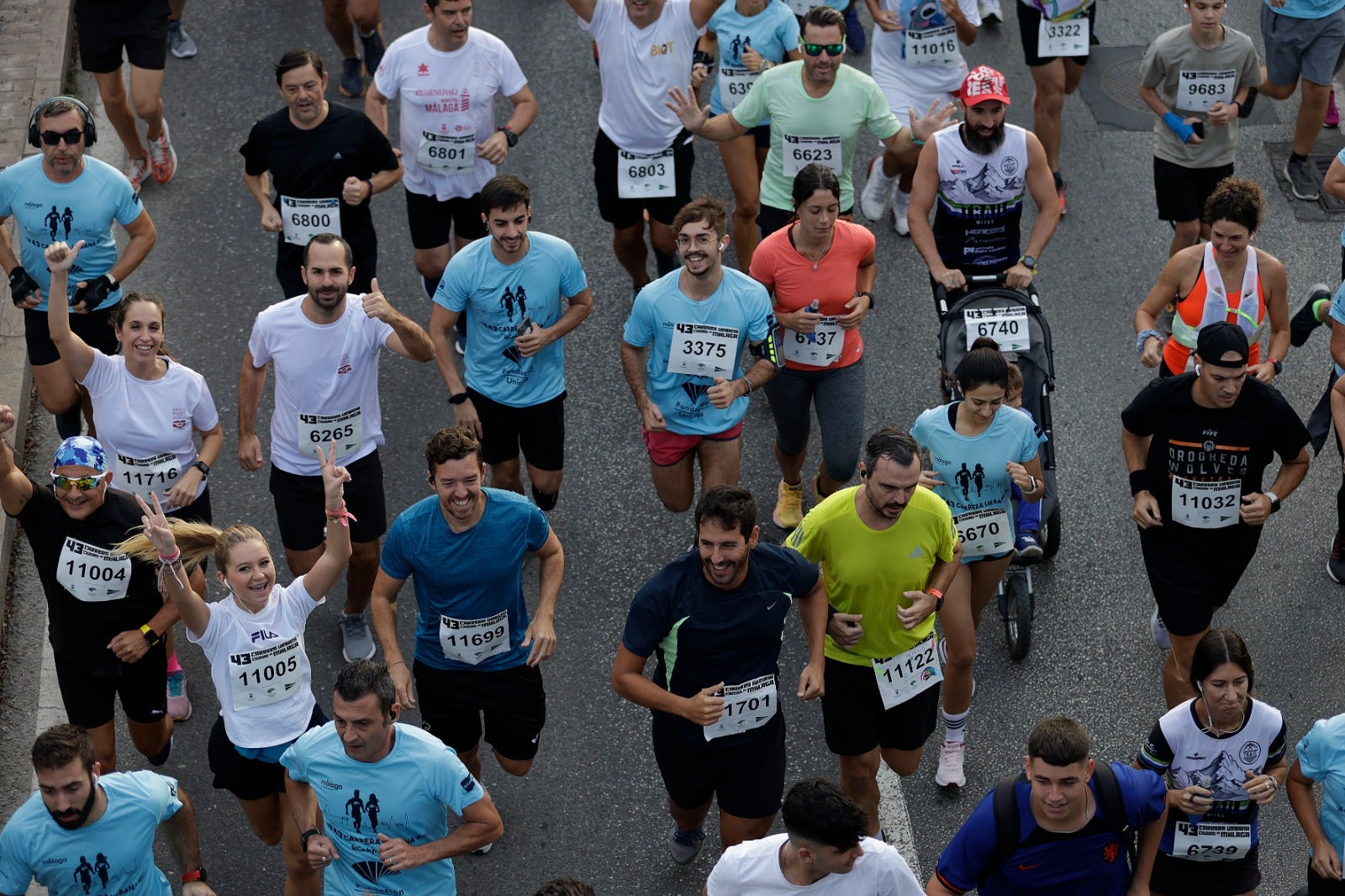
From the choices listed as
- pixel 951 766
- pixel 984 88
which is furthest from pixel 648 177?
pixel 951 766

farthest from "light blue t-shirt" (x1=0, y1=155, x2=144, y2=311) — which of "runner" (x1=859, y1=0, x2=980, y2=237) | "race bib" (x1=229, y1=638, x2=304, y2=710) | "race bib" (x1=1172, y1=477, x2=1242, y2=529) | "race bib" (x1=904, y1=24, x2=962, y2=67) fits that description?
"race bib" (x1=1172, y1=477, x2=1242, y2=529)

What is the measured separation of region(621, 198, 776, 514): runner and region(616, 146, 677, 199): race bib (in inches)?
72.7

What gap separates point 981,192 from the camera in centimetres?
909

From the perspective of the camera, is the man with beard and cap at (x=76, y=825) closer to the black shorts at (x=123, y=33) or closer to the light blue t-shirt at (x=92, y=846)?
the light blue t-shirt at (x=92, y=846)

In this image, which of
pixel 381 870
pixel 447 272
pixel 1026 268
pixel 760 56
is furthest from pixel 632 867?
pixel 760 56

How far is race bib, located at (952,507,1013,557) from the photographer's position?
7602 millimetres

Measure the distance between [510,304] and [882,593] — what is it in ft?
8.40

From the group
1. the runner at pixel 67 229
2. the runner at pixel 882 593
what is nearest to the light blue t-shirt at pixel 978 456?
the runner at pixel 882 593

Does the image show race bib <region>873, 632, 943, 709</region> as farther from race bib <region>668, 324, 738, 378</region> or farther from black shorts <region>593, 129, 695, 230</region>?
black shorts <region>593, 129, 695, 230</region>

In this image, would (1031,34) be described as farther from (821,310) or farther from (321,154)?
(321,154)

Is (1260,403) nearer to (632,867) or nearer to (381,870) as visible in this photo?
(632,867)

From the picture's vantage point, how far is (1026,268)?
899 cm

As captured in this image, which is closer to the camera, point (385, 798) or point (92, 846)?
point (385, 798)

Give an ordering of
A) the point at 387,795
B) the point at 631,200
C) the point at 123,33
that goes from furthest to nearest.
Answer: the point at 123,33 → the point at 631,200 → the point at 387,795
